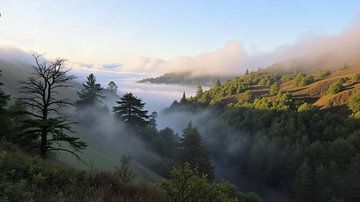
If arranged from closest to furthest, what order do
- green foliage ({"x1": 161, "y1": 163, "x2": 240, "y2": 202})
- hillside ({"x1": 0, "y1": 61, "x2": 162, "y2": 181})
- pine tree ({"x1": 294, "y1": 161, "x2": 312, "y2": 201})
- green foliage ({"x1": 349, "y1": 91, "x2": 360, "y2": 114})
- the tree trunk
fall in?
green foliage ({"x1": 161, "y1": 163, "x2": 240, "y2": 202}) → the tree trunk → hillside ({"x1": 0, "y1": 61, "x2": 162, "y2": 181}) → pine tree ({"x1": 294, "y1": 161, "x2": 312, "y2": 201}) → green foliage ({"x1": 349, "y1": 91, "x2": 360, "y2": 114})

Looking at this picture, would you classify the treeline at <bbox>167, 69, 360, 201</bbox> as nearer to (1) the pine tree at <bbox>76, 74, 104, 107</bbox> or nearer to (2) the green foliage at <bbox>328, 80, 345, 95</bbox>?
(2) the green foliage at <bbox>328, 80, 345, 95</bbox>

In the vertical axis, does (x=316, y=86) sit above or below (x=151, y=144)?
above

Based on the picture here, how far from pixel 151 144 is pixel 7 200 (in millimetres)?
65539

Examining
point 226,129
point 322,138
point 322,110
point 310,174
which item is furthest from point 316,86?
point 310,174

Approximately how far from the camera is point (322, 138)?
9581cm

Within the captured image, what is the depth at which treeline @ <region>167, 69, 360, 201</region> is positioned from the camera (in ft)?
241

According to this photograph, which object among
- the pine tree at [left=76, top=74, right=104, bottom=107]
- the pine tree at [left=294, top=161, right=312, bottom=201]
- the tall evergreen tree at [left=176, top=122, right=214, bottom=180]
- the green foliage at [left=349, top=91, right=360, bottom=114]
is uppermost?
the pine tree at [left=76, top=74, right=104, bottom=107]

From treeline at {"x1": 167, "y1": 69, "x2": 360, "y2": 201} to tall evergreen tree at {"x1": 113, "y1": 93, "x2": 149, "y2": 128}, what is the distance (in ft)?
117

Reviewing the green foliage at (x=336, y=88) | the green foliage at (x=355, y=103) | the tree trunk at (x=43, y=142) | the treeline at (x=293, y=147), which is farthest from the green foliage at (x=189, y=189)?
the green foliage at (x=336, y=88)

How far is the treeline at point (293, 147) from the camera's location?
7344cm

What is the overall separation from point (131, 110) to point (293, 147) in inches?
1890

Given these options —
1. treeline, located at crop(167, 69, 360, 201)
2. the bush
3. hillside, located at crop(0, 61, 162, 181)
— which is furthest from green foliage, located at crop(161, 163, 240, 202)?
treeline, located at crop(167, 69, 360, 201)

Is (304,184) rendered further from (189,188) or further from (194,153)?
(189,188)

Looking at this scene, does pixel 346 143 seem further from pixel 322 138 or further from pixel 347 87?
pixel 347 87
